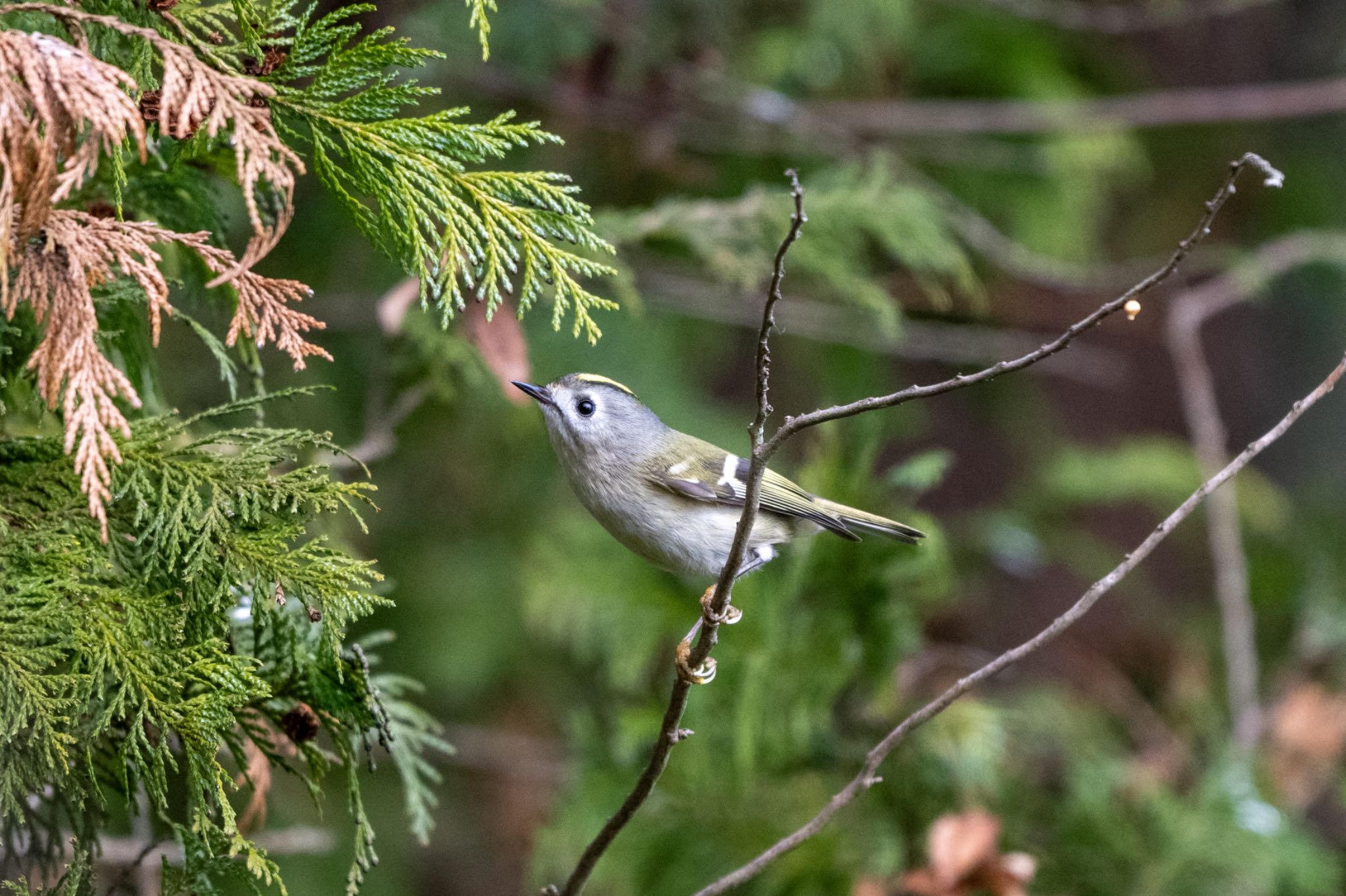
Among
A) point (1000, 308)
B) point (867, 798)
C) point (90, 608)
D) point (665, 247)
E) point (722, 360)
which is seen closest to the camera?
point (90, 608)

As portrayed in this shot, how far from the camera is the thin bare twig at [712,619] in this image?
1.38 m

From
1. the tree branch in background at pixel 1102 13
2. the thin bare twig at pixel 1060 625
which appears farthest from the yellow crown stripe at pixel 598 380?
the tree branch in background at pixel 1102 13

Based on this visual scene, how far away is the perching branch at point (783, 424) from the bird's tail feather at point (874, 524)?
777 millimetres

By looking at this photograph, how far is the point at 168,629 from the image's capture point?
4.36 feet

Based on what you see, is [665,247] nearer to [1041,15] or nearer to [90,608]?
[1041,15]

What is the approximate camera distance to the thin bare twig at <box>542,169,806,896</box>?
1383 mm

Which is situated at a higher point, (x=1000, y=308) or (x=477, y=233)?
(x=1000, y=308)

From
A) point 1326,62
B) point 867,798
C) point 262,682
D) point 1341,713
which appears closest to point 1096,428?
point 1326,62

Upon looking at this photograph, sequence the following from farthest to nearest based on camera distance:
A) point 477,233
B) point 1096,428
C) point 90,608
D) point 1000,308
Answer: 1. point 1096,428
2. point 1000,308
3. point 477,233
4. point 90,608

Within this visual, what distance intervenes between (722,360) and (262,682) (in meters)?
5.08

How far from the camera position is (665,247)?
413 centimetres

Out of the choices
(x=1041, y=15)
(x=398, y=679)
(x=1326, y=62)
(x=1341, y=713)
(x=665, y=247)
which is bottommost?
(x=398, y=679)

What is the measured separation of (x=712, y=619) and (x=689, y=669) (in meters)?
0.08

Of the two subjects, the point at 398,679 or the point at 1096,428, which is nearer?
the point at 398,679
